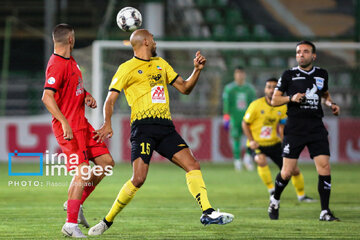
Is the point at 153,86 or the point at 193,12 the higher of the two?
the point at 193,12

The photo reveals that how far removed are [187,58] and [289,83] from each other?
11319mm

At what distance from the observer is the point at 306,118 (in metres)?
7.30

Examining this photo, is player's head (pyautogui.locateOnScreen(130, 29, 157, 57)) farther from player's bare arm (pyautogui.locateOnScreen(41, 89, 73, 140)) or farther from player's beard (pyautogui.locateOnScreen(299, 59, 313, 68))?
player's beard (pyautogui.locateOnScreen(299, 59, 313, 68))

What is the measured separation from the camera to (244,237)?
5.99 m

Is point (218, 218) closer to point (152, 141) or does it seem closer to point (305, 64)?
point (152, 141)

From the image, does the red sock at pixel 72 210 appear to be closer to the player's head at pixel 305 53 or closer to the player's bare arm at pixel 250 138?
the player's head at pixel 305 53

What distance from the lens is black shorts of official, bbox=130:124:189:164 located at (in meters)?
6.20

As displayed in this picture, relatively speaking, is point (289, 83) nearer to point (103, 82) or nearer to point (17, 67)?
point (103, 82)

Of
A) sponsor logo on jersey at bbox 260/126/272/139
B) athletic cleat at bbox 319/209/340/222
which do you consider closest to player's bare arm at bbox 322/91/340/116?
athletic cleat at bbox 319/209/340/222

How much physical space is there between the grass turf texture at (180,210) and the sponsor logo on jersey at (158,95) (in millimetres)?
1225

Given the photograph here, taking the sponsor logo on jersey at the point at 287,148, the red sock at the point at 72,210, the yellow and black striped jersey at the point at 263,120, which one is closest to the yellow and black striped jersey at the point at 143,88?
the red sock at the point at 72,210

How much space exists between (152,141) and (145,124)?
0.17 m

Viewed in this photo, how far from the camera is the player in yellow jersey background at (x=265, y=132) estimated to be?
9477 millimetres

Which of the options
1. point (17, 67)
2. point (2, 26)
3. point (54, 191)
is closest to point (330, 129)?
point (54, 191)
